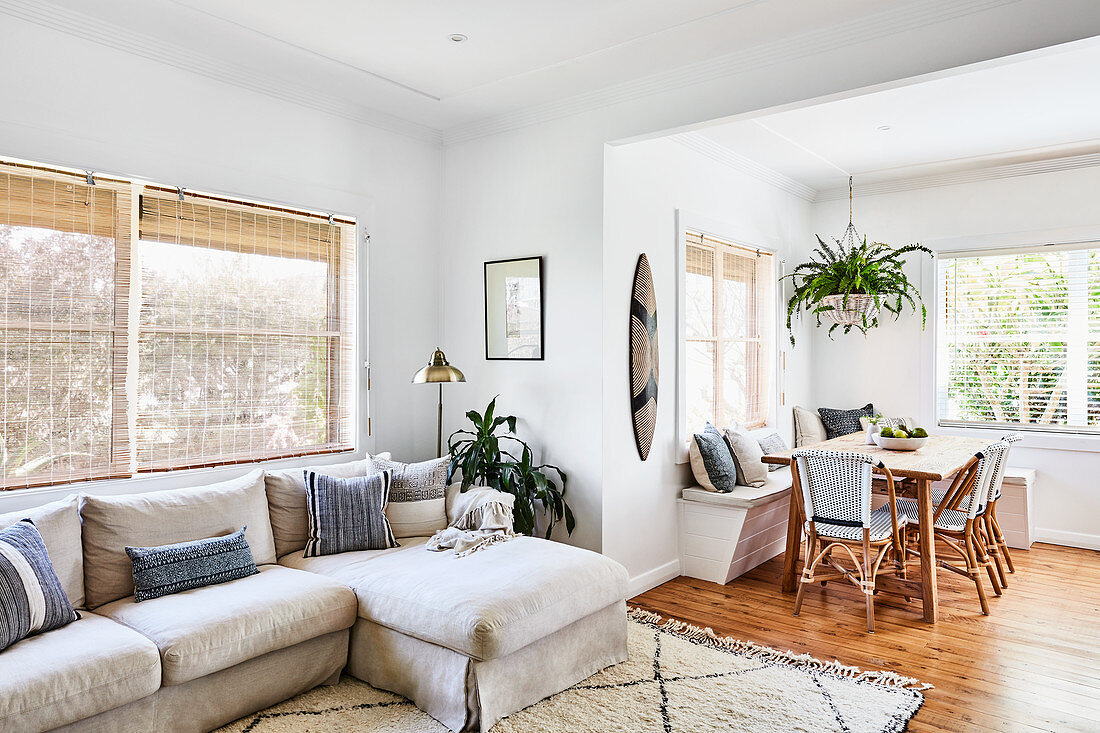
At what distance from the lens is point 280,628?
2.69m

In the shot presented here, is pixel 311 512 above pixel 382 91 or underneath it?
underneath

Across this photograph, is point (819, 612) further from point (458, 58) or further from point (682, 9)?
point (458, 58)

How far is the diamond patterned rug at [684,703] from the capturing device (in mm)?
2691

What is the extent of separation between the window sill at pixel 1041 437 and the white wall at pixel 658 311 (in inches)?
96.4

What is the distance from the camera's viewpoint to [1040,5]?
2.68 meters

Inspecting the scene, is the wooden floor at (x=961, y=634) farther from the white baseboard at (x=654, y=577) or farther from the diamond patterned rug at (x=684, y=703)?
the diamond patterned rug at (x=684, y=703)

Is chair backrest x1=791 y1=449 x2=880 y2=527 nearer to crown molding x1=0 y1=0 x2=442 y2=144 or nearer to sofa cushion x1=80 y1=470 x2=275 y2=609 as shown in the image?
sofa cushion x1=80 y1=470 x2=275 y2=609

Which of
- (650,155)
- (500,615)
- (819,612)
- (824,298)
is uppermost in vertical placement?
(650,155)

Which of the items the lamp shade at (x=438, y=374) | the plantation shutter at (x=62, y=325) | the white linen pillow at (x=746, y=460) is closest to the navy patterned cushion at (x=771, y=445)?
the white linen pillow at (x=746, y=460)

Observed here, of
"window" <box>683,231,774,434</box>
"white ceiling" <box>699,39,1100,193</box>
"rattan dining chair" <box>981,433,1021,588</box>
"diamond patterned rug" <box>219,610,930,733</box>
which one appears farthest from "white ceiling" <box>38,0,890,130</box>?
"diamond patterned rug" <box>219,610,930,733</box>

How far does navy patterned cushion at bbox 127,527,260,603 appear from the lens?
2.79m

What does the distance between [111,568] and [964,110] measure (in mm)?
5073

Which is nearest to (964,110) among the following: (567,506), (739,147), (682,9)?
(739,147)

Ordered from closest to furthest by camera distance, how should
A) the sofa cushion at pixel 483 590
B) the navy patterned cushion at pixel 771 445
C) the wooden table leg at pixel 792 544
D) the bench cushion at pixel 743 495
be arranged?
the sofa cushion at pixel 483 590 → the wooden table leg at pixel 792 544 → the bench cushion at pixel 743 495 → the navy patterned cushion at pixel 771 445
